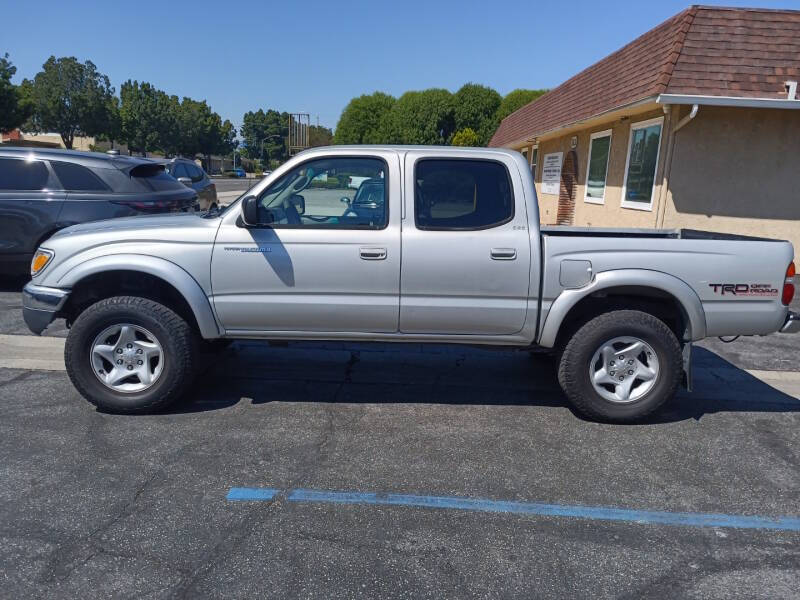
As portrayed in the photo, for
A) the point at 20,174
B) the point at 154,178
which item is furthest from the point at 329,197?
the point at 20,174

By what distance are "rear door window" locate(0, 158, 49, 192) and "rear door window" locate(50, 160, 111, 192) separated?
19cm

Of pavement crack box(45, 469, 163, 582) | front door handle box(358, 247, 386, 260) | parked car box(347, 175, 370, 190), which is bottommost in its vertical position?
pavement crack box(45, 469, 163, 582)

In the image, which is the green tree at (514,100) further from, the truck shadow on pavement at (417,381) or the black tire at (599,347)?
the black tire at (599,347)

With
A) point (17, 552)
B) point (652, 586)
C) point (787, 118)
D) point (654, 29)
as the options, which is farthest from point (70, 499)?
point (654, 29)

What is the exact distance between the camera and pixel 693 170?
10.6 metres

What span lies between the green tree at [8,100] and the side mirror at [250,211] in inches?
1658

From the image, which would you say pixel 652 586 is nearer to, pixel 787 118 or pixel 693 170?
pixel 693 170

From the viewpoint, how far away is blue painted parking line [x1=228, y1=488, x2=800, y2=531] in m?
3.25

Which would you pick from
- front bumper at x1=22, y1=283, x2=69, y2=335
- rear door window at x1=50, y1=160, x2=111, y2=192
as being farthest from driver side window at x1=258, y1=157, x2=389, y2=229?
rear door window at x1=50, y1=160, x2=111, y2=192

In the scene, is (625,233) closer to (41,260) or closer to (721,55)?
(41,260)

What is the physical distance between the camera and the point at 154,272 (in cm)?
429

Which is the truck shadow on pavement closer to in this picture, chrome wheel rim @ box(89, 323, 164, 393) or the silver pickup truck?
chrome wheel rim @ box(89, 323, 164, 393)

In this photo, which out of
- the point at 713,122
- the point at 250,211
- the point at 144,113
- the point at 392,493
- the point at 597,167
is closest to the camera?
the point at 392,493

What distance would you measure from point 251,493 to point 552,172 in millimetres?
16966
